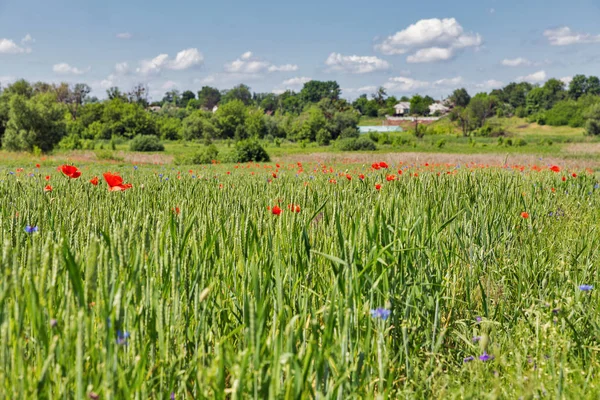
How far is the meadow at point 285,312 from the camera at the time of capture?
53.7 inches

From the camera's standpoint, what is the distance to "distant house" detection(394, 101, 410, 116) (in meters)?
166

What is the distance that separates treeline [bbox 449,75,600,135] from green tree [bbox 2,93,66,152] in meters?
62.3

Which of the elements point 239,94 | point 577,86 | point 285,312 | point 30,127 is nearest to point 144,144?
point 30,127

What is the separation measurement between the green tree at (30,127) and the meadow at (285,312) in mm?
48327

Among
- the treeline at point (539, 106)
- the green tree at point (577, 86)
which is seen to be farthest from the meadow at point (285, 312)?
the green tree at point (577, 86)

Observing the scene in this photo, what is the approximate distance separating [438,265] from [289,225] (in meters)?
0.84

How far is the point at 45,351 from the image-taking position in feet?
4.79

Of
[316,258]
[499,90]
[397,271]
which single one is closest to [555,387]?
[397,271]

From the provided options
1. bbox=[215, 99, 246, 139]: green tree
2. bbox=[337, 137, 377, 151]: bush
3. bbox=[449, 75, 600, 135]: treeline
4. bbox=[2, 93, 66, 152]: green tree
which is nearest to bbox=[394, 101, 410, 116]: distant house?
bbox=[449, 75, 600, 135]: treeline

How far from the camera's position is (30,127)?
1850 inches

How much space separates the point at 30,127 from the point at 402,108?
451 feet

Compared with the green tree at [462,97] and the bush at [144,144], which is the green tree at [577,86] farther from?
the bush at [144,144]

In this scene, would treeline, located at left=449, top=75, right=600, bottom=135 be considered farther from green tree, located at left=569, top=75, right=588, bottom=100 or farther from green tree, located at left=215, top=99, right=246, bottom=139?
green tree, located at left=215, top=99, right=246, bottom=139

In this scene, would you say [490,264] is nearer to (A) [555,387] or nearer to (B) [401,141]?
(A) [555,387]
